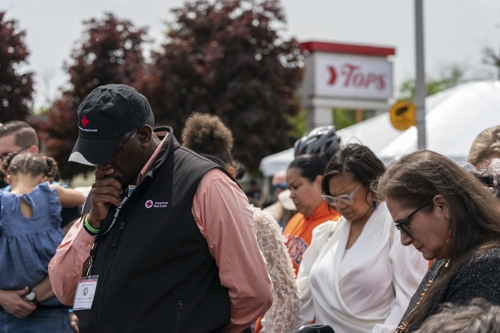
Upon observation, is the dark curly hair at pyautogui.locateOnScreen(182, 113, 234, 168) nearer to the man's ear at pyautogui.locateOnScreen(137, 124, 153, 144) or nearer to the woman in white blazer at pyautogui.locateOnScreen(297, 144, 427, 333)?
the woman in white blazer at pyautogui.locateOnScreen(297, 144, 427, 333)

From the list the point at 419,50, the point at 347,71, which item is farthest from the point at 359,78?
the point at 419,50

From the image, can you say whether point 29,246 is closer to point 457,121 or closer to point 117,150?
point 117,150

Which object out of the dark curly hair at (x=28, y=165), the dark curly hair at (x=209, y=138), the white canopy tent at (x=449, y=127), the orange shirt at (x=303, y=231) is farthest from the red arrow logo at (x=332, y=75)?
the dark curly hair at (x=209, y=138)

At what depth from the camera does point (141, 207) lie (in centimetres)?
300

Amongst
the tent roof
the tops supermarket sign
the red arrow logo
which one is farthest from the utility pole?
the red arrow logo

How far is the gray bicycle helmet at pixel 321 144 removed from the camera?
18.9 ft

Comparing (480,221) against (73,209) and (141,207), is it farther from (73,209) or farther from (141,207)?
(73,209)

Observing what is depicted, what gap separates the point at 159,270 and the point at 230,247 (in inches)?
12.4

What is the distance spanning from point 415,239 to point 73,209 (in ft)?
10.6

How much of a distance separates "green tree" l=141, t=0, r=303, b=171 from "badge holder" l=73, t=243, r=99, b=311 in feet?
40.8

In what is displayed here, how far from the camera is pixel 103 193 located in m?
3.04

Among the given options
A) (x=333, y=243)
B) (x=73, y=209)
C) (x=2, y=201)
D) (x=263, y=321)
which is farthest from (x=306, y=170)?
(x=2, y=201)

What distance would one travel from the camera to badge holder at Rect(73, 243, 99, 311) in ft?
9.75

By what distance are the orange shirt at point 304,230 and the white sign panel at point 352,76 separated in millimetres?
15265
